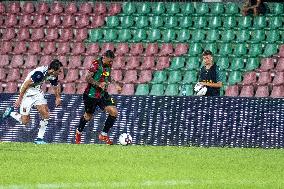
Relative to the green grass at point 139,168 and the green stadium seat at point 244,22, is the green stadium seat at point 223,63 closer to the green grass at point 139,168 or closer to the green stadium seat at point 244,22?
the green stadium seat at point 244,22

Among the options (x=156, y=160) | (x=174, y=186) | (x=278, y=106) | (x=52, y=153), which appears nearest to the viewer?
(x=174, y=186)

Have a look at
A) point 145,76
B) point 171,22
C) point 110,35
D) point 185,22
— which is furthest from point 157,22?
point 145,76

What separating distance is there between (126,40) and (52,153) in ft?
41.1

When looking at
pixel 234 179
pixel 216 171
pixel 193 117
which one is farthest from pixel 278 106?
pixel 234 179

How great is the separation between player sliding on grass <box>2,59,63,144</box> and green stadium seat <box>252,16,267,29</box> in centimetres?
837

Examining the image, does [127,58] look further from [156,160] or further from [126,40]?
[156,160]

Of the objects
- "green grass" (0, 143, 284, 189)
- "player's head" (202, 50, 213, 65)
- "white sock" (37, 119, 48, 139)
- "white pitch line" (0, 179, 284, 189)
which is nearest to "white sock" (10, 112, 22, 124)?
"white sock" (37, 119, 48, 139)

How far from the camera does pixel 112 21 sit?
31.0 meters

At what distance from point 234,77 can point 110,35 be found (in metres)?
4.97

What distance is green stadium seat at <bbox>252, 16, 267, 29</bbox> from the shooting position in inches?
1138

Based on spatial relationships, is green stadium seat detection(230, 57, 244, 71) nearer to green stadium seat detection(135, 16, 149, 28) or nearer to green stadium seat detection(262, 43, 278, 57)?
green stadium seat detection(262, 43, 278, 57)

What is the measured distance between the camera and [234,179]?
12.4 m

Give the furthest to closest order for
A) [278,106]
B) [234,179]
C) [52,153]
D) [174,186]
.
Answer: [278,106] < [52,153] < [234,179] < [174,186]

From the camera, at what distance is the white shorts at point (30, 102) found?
902 inches
